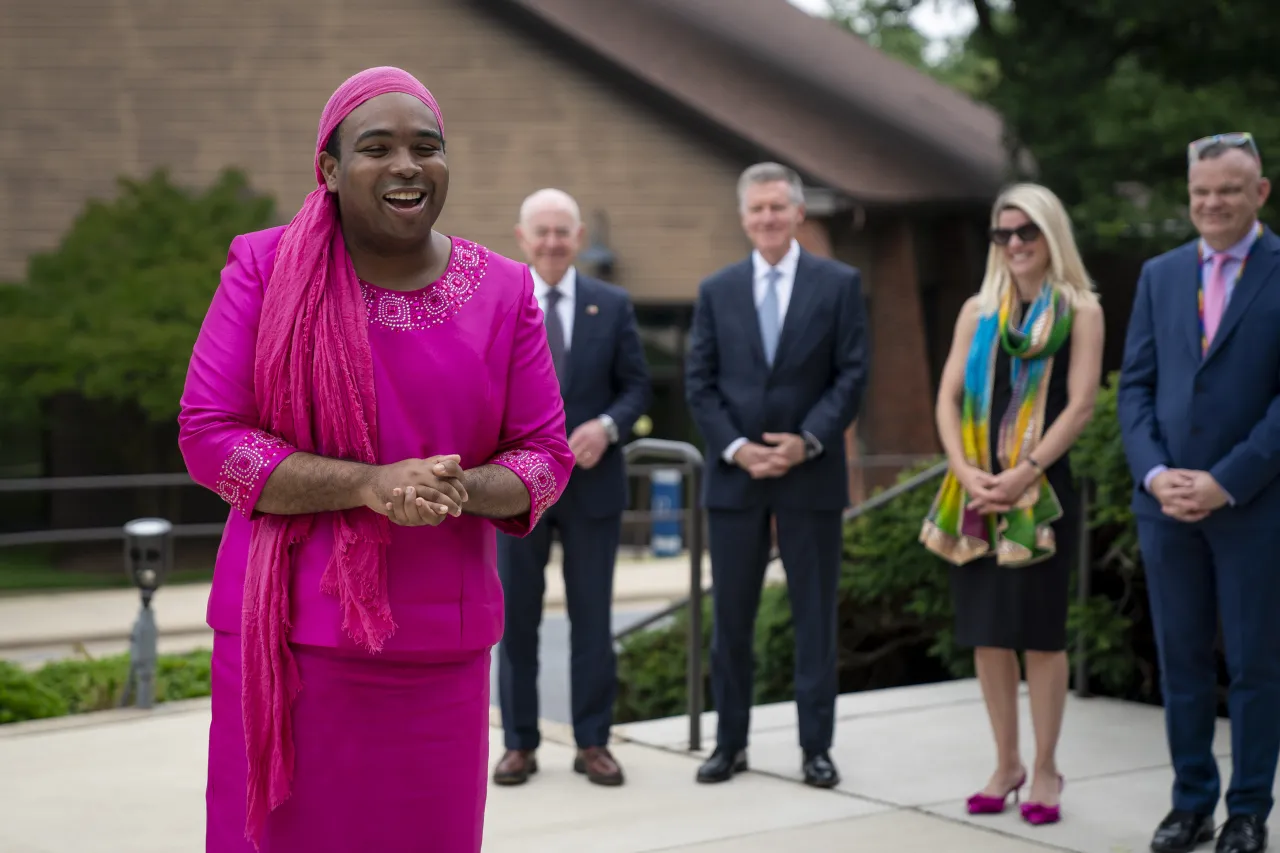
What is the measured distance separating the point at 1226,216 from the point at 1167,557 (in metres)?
1.08

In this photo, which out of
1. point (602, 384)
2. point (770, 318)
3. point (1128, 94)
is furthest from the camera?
point (1128, 94)

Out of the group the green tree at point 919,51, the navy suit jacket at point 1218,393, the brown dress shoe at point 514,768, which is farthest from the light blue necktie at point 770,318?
the green tree at point 919,51

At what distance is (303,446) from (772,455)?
303cm

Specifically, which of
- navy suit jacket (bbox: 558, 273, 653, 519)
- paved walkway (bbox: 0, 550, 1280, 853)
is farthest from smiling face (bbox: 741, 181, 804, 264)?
paved walkway (bbox: 0, 550, 1280, 853)

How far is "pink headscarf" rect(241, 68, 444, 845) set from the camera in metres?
2.96

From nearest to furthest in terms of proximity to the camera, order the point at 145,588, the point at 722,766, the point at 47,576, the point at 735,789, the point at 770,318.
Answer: the point at 735,789, the point at 722,766, the point at 770,318, the point at 145,588, the point at 47,576

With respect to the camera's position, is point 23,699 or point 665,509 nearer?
point 23,699

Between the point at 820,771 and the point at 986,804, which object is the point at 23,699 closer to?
the point at 820,771

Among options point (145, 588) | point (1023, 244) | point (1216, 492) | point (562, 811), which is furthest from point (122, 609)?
point (1216, 492)

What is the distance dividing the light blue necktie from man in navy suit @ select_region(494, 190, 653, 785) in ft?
1.73

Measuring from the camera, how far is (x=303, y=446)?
3.01 m

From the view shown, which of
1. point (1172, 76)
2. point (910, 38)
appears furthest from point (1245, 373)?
point (910, 38)

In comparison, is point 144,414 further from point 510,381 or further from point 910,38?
point 910,38

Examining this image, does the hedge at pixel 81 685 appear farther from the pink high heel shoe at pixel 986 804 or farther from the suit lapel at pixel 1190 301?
the suit lapel at pixel 1190 301
